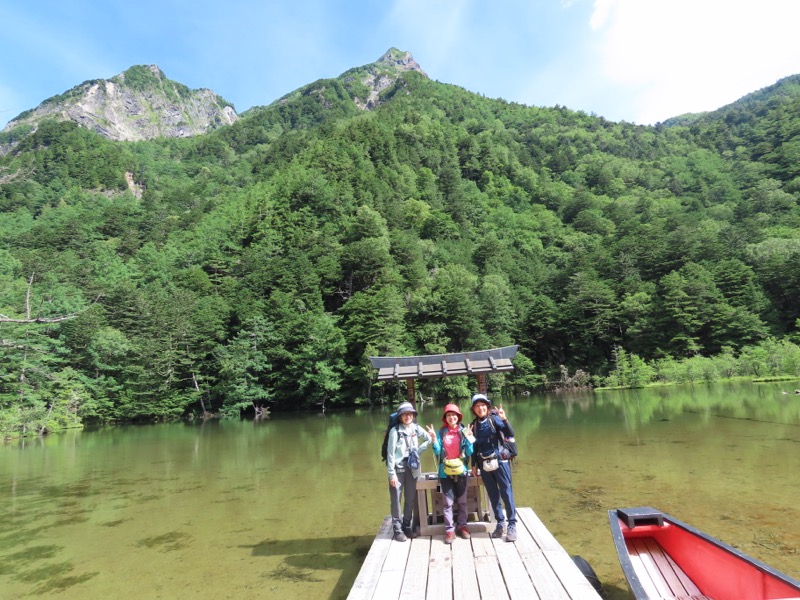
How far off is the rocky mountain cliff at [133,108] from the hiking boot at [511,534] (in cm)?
15840

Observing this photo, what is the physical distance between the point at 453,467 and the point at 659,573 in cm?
244

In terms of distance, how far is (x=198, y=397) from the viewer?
37438 millimetres

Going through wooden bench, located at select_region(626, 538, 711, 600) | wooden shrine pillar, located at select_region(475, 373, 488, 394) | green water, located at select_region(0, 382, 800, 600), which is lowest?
green water, located at select_region(0, 382, 800, 600)

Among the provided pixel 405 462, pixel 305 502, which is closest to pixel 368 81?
pixel 305 502

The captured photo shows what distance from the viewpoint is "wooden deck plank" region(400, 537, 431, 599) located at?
401 cm

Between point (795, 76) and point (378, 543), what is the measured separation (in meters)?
158

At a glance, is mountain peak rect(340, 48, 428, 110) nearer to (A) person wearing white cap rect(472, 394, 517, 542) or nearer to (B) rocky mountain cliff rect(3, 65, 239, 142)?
(B) rocky mountain cliff rect(3, 65, 239, 142)

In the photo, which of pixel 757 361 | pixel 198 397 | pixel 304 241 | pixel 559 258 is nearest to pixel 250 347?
pixel 198 397

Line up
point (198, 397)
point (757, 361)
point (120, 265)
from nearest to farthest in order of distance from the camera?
point (757, 361)
point (198, 397)
point (120, 265)

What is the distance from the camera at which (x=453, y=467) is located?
18.2ft

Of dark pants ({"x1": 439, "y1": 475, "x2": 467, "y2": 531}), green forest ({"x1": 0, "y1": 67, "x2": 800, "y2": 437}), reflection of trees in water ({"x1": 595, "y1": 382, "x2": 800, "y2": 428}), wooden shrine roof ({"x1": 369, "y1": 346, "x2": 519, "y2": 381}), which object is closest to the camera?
dark pants ({"x1": 439, "y1": 475, "x2": 467, "y2": 531})

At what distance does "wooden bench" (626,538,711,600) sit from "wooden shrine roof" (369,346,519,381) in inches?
105

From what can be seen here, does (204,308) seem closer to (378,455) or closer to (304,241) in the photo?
(304,241)

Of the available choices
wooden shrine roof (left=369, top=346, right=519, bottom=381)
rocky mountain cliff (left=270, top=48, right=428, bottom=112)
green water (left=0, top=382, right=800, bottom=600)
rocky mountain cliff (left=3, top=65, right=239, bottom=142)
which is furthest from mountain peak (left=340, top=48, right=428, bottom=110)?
wooden shrine roof (left=369, top=346, right=519, bottom=381)
